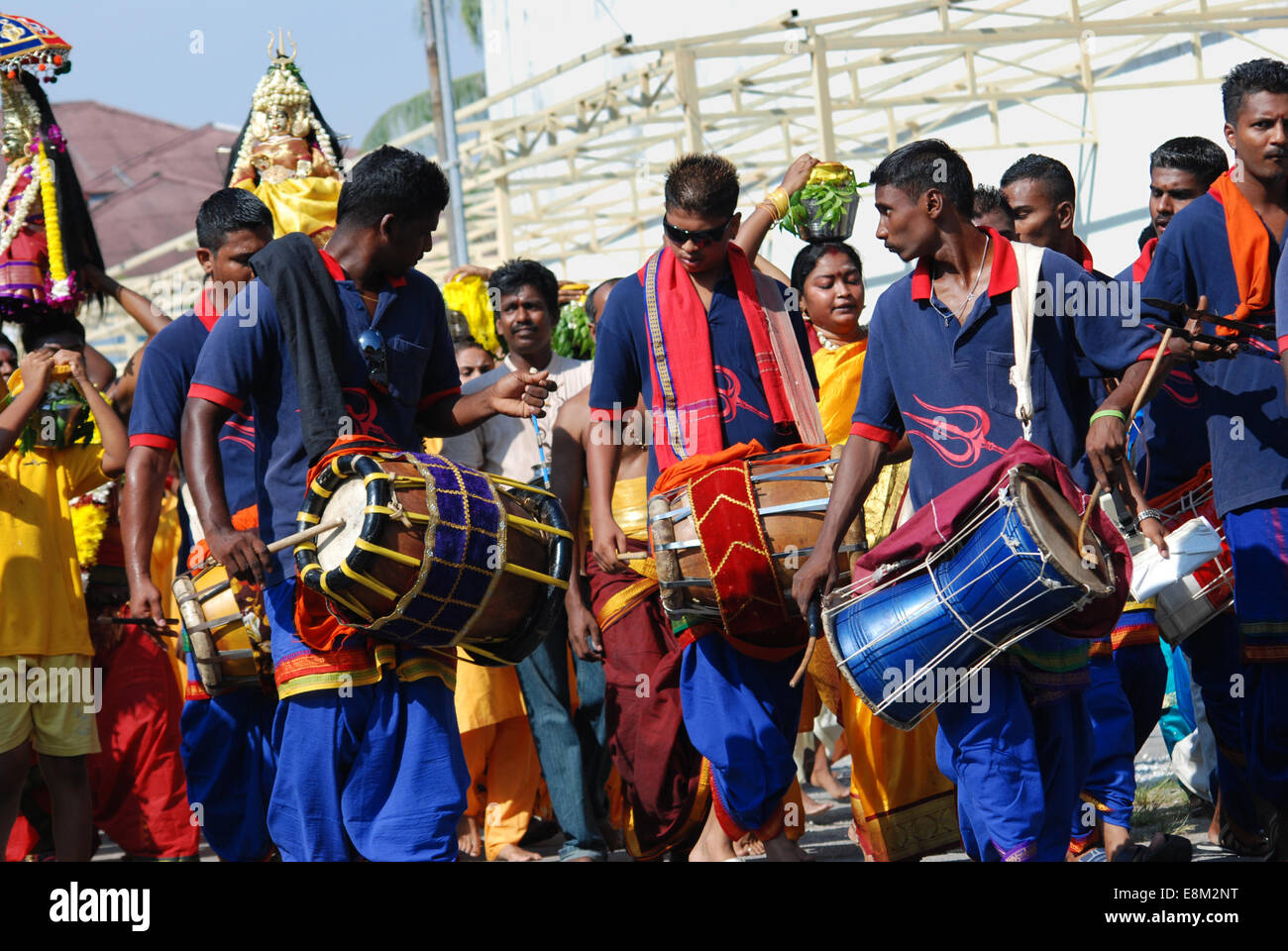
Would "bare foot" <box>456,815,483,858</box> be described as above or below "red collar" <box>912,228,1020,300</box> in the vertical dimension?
below

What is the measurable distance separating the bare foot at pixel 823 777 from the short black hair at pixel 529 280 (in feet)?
8.68

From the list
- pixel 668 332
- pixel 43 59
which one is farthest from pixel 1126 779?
pixel 43 59

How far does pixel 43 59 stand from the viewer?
6.96 m

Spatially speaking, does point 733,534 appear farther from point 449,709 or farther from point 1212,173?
point 1212,173

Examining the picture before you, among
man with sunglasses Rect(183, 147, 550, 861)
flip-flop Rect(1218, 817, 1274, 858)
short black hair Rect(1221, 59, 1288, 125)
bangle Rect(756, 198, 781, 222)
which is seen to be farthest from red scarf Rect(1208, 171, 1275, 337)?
man with sunglasses Rect(183, 147, 550, 861)

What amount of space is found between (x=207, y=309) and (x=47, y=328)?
1322 millimetres

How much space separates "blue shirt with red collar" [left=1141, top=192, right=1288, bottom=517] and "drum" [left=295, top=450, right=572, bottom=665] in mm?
2167

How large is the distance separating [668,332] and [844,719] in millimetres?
1588

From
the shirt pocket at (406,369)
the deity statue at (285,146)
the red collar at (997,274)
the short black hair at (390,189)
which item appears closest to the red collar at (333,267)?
the short black hair at (390,189)

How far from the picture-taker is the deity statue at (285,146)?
7.54 metres

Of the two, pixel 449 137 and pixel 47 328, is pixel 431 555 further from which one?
pixel 449 137

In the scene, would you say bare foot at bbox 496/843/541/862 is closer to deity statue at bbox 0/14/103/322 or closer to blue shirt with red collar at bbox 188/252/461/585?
blue shirt with red collar at bbox 188/252/461/585

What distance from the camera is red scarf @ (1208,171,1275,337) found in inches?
214

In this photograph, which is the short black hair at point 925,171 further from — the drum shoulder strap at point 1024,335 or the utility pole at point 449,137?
the utility pole at point 449,137
